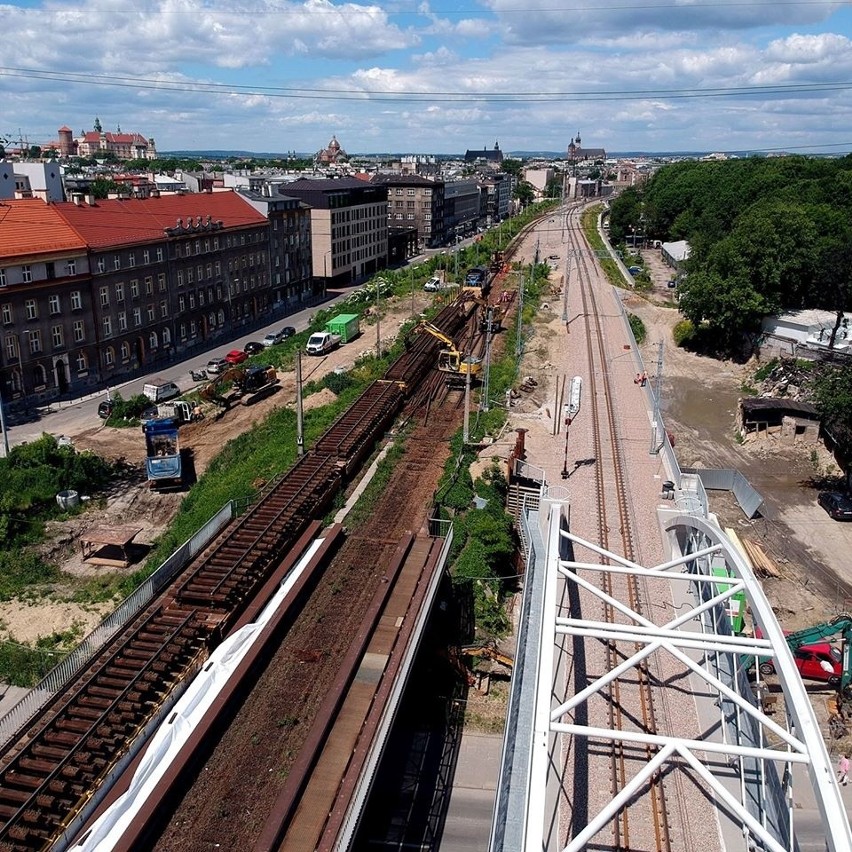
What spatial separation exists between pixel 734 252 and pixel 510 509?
3392 cm

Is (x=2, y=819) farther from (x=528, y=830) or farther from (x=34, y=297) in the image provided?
(x=34, y=297)

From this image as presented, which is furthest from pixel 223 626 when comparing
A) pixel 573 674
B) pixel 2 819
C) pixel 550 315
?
pixel 550 315

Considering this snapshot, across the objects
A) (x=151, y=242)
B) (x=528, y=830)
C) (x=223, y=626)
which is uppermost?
(x=151, y=242)

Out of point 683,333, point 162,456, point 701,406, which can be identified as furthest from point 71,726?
point 683,333

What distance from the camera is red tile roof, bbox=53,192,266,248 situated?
155ft

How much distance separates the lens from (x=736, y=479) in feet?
115

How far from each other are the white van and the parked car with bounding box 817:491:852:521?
3357 centimetres

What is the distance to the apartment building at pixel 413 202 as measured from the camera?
104562 millimetres

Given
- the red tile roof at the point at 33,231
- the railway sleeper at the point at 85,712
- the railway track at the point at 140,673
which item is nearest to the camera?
the railway track at the point at 140,673

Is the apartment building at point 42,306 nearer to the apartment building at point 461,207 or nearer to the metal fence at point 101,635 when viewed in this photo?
the metal fence at point 101,635

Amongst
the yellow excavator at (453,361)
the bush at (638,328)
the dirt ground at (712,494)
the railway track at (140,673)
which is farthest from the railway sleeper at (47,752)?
the bush at (638,328)

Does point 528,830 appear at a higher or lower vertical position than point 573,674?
higher

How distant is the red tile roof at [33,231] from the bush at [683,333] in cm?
4133

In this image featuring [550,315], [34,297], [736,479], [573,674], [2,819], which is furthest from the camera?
[550,315]
